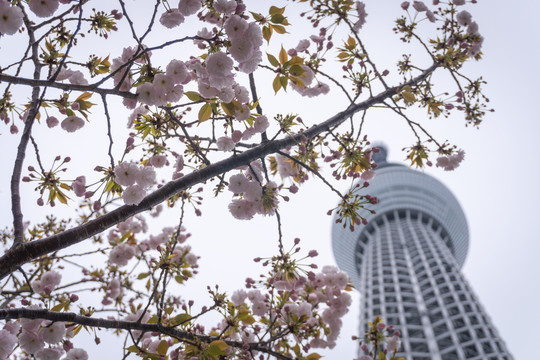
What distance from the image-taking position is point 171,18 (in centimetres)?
306

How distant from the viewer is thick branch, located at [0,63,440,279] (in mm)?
2616

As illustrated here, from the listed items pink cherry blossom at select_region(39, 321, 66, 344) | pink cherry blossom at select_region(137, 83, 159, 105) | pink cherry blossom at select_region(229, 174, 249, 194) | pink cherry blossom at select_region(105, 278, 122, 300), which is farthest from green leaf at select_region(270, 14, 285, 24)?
pink cherry blossom at select_region(105, 278, 122, 300)

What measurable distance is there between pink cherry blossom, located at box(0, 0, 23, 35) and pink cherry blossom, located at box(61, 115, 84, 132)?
31.5 inches

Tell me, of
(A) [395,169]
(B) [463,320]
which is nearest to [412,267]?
(B) [463,320]

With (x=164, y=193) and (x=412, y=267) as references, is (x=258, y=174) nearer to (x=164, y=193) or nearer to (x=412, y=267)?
(x=164, y=193)

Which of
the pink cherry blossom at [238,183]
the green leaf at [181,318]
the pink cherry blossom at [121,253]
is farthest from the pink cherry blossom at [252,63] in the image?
the pink cherry blossom at [121,253]

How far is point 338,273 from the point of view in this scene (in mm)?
5051

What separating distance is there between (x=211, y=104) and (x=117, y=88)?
2.16ft

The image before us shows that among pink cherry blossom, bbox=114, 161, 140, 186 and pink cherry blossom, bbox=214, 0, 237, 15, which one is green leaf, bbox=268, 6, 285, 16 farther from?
pink cherry blossom, bbox=114, 161, 140, 186

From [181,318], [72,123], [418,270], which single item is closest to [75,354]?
[181,318]

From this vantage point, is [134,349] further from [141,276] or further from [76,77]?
[76,77]

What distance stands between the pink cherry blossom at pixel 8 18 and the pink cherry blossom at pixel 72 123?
2.62 ft

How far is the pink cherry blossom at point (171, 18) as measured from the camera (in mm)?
3042

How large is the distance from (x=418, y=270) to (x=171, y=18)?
57.5 metres
